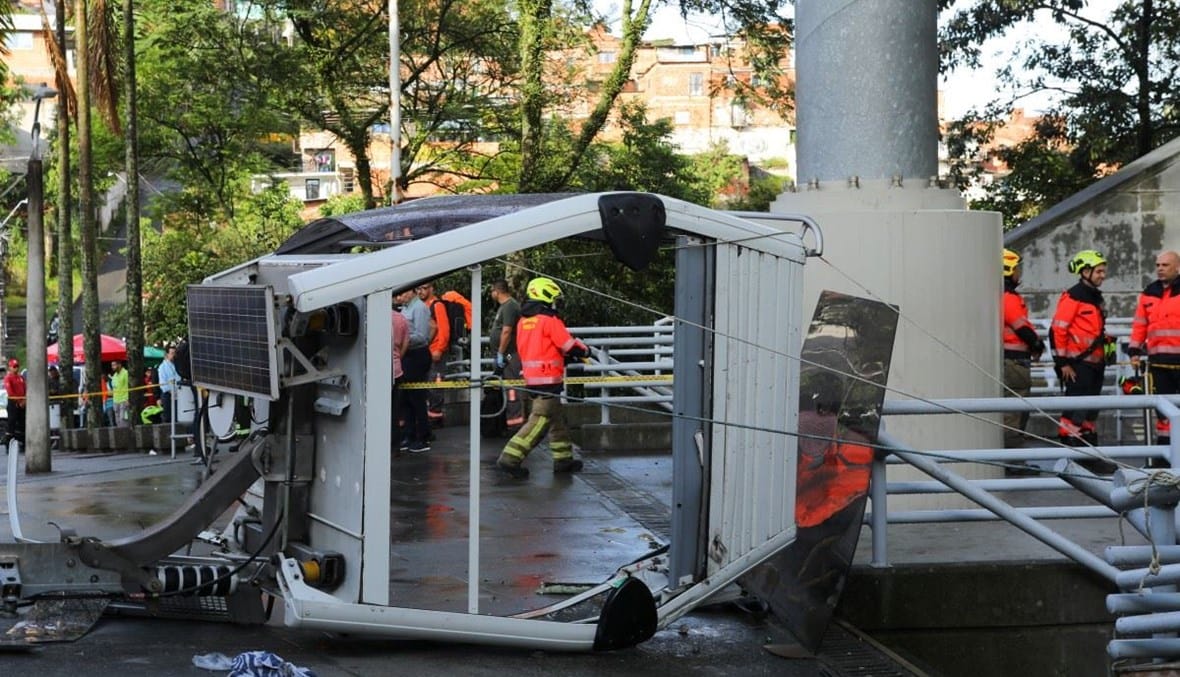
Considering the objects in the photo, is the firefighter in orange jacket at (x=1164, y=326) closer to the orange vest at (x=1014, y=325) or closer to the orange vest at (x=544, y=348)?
the orange vest at (x=1014, y=325)

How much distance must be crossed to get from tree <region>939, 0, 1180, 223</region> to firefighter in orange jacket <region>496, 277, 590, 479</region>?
14.1 metres

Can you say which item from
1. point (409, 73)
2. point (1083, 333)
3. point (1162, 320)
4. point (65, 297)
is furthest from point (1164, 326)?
point (65, 297)

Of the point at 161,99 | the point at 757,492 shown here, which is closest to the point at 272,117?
the point at 161,99

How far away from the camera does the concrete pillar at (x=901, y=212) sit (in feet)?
33.1

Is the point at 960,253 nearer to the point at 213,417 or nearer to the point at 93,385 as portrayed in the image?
the point at 213,417

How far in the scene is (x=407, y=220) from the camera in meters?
7.34

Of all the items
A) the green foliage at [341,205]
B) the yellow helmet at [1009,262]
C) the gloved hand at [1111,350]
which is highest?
the green foliage at [341,205]

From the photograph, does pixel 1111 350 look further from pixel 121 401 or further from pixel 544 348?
pixel 121 401

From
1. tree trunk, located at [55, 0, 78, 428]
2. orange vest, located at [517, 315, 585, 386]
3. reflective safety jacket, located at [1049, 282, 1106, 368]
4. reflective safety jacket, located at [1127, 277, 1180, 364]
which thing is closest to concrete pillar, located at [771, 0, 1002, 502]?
reflective safety jacket, located at [1127, 277, 1180, 364]

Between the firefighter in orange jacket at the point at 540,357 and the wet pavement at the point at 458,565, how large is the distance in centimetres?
33

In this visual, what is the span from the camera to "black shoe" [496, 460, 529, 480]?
505 inches

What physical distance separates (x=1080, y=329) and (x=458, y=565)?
20.0 ft

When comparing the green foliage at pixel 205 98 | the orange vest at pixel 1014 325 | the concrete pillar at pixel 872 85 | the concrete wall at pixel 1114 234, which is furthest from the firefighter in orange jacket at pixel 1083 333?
the green foliage at pixel 205 98

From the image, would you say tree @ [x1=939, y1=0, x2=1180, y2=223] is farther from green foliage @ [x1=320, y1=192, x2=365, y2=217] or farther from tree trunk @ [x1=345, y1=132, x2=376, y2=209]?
green foliage @ [x1=320, y1=192, x2=365, y2=217]
